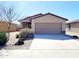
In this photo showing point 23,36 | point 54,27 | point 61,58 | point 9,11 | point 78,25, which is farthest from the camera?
point 78,25

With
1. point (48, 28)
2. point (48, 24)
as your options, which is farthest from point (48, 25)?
point (48, 28)

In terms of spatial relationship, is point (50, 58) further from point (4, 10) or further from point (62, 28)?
point (62, 28)

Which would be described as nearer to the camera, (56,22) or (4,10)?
(4,10)

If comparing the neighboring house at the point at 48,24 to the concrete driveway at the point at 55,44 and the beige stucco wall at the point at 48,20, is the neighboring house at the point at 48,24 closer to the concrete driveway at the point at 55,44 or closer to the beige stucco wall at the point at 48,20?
the beige stucco wall at the point at 48,20

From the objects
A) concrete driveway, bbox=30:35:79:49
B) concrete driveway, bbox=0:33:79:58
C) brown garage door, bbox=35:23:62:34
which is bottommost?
concrete driveway, bbox=0:33:79:58

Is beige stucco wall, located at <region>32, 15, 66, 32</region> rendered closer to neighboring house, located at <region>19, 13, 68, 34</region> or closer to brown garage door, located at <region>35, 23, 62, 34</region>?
neighboring house, located at <region>19, 13, 68, 34</region>

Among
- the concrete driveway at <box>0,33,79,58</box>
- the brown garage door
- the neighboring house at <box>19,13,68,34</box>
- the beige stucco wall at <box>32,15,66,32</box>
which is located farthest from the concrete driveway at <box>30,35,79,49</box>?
the beige stucco wall at <box>32,15,66,32</box>

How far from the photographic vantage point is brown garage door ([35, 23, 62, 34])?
82.0 ft

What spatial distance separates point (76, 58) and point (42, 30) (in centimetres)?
1734

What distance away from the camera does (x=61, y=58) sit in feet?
25.9

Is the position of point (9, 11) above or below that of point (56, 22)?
above

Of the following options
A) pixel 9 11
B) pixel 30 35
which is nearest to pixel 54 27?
pixel 30 35

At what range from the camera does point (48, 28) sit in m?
25.1

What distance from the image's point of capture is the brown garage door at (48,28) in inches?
984
